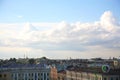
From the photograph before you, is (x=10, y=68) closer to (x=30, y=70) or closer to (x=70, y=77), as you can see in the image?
(x=30, y=70)

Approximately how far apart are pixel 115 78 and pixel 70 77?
2056cm

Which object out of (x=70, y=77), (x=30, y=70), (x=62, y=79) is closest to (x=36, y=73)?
(x=30, y=70)

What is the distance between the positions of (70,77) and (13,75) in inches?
860

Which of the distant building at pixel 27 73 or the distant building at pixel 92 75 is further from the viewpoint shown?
the distant building at pixel 27 73

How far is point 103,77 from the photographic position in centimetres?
7469

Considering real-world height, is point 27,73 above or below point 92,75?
below

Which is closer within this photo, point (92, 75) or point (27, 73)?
point (92, 75)

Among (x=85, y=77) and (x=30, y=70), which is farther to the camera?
(x=30, y=70)

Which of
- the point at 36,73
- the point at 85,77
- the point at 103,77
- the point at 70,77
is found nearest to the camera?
the point at 103,77

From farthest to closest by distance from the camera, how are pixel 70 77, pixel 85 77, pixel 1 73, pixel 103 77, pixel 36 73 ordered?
pixel 36 73 < pixel 1 73 < pixel 70 77 < pixel 85 77 < pixel 103 77

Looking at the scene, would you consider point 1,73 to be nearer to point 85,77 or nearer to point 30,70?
point 30,70

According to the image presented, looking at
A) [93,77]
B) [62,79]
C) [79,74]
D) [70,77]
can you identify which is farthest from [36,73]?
[93,77]

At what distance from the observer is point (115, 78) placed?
74750mm

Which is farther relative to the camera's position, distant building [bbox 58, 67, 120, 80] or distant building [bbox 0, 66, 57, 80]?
distant building [bbox 0, 66, 57, 80]
